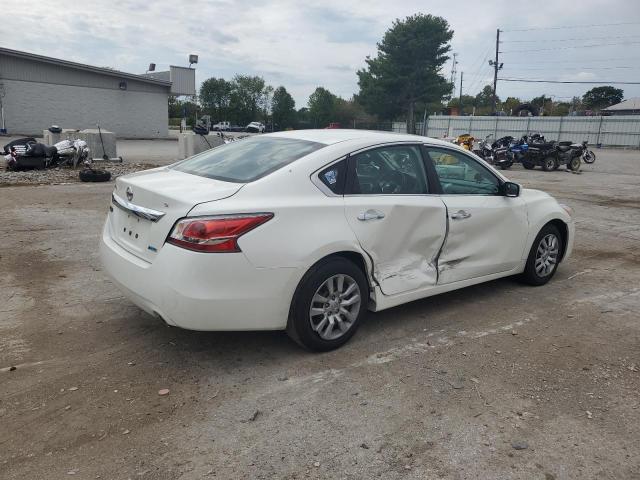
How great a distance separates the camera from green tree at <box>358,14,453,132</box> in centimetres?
5484

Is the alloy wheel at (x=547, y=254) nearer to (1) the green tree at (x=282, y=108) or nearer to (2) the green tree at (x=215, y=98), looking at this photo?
(1) the green tree at (x=282, y=108)

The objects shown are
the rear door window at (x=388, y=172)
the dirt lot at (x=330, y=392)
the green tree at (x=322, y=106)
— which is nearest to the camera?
the dirt lot at (x=330, y=392)

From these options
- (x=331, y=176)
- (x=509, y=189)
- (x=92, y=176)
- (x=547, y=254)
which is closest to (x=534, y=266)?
(x=547, y=254)

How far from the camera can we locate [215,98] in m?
79.8

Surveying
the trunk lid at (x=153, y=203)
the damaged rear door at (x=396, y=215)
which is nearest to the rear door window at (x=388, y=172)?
the damaged rear door at (x=396, y=215)

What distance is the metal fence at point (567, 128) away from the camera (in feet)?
A: 130

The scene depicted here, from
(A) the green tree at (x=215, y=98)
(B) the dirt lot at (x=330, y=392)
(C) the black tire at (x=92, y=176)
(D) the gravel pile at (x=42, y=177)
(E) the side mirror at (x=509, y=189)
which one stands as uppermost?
(A) the green tree at (x=215, y=98)

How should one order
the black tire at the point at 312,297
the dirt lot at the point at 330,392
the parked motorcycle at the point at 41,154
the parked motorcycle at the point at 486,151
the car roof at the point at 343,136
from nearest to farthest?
1. the dirt lot at the point at 330,392
2. the black tire at the point at 312,297
3. the car roof at the point at 343,136
4. the parked motorcycle at the point at 41,154
5. the parked motorcycle at the point at 486,151

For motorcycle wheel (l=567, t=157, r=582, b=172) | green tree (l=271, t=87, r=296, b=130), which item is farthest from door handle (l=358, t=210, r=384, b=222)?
green tree (l=271, t=87, r=296, b=130)

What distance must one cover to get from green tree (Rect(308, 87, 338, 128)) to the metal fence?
20.7 metres

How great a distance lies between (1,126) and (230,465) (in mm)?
34106

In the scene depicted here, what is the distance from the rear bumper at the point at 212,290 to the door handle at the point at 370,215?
2.30ft

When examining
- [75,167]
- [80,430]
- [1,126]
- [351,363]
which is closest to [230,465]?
[80,430]

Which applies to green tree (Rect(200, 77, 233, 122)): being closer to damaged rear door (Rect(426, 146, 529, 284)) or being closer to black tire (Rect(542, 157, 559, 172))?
black tire (Rect(542, 157, 559, 172))
